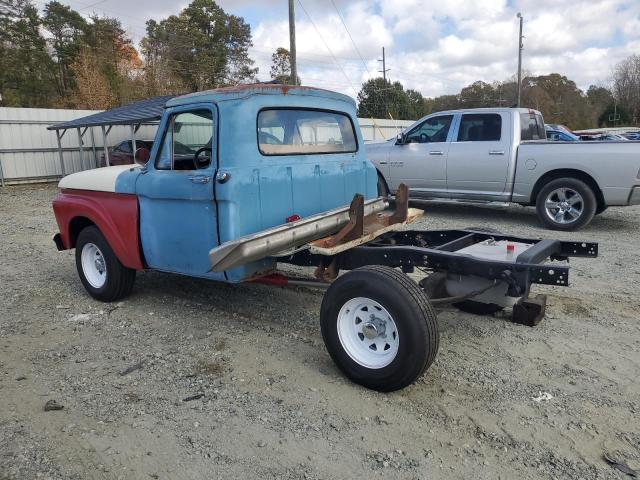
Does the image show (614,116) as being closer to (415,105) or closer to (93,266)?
(415,105)

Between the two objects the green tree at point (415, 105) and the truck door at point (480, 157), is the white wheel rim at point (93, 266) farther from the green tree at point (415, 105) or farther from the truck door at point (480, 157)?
the green tree at point (415, 105)

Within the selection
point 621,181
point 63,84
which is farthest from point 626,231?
point 63,84

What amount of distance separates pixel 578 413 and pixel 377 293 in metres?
1.42

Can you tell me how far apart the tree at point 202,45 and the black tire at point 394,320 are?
40811 mm

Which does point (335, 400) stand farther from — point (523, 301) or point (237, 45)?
point (237, 45)

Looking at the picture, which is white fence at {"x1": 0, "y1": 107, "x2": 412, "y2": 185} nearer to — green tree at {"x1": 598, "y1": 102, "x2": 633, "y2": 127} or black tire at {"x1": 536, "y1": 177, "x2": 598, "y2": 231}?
black tire at {"x1": 536, "y1": 177, "x2": 598, "y2": 231}

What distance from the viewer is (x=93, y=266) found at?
562cm

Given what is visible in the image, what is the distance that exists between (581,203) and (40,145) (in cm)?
1812

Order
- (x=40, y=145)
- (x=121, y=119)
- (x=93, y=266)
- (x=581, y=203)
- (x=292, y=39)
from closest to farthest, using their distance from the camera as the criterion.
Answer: (x=93, y=266), (x=581, y=203), (x=121, y=119), (x=40, y=145), (x=292, y=39)

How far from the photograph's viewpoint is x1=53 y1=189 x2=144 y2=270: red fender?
191 inches

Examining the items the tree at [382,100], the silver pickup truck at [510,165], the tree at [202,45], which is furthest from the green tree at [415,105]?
the silver pickup truck at [510,165]

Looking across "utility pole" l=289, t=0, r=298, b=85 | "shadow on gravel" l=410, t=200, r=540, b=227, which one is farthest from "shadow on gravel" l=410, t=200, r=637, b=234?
"utility pole" l=289, t=0, r=298, b=85

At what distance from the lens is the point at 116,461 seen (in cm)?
287

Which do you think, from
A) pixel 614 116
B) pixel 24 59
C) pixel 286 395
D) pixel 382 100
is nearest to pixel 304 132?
pixel 286 395
